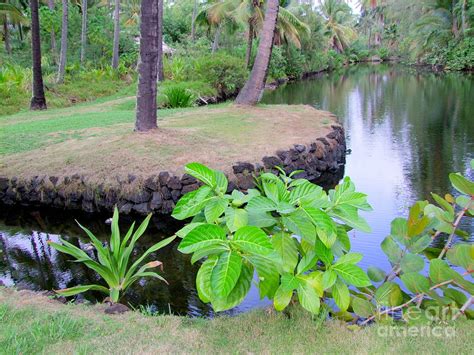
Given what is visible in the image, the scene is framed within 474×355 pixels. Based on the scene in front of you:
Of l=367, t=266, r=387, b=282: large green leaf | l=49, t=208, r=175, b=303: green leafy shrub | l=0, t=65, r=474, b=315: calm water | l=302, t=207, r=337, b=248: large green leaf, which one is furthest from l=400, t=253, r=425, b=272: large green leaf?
l=49, t=208, r=175, b=303: green leafy shrub

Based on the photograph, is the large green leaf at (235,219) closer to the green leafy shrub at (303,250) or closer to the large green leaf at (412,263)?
the green leafy shrub at (303,250)

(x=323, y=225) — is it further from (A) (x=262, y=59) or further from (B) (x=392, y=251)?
(A) (x=262, y=59)

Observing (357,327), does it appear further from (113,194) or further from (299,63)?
(299,63)

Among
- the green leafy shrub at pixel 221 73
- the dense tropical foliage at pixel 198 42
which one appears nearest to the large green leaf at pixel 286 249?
the dense tropical foliage at pixel 198 42

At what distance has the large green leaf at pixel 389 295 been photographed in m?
3.16

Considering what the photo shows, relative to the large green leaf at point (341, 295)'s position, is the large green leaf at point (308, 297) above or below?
above

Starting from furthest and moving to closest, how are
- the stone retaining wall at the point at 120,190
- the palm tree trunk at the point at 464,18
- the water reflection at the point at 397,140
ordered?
the palm tree trunk at the point at 464,18
the water reflection at the point at 397,140
the stone retaining wall at the point at 120,190

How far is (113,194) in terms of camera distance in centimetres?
782

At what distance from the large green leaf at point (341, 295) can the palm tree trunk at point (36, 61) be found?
14328 mm

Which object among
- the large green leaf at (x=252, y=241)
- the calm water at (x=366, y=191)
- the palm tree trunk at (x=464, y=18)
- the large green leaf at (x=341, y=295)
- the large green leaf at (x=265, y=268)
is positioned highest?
the palm tree trunk at (x=464, y=18)

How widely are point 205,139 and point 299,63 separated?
93.4 feet

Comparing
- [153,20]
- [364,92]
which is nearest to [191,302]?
[153,20]

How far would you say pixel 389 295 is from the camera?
3.18m

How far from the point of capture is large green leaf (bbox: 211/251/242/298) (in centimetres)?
254
